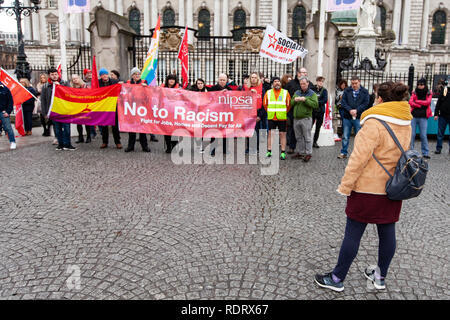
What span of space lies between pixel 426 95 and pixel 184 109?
19.7 ft

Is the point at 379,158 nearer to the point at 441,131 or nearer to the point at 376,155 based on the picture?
the point at 376,155

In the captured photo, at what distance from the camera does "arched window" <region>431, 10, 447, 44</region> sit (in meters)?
57.9

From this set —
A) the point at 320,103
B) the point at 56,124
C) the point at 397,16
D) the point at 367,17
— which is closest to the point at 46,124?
the point at 56,124

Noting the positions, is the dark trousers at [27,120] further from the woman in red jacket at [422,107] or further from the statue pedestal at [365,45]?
the statue pedestal at [365,45]

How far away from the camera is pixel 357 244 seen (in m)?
3.46

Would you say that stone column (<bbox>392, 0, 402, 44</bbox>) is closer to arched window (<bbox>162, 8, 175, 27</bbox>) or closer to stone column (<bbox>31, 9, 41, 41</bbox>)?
arched window (<bbox>162, 8, 175, 27</bbox>)

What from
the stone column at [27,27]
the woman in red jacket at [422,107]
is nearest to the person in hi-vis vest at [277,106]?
the woman in red jacket at [422,107]

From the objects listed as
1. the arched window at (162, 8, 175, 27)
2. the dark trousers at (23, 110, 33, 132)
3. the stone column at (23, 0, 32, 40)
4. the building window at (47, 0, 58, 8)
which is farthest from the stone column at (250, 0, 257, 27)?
the dark trousers at (23, 110, 33, 132)

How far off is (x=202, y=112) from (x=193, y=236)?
17.2 ft

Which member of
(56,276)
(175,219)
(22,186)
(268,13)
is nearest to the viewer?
(56,276)

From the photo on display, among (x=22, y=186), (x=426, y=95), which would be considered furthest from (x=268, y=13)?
(x=22, y=186)

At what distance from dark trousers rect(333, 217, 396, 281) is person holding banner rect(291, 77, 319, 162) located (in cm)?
571
